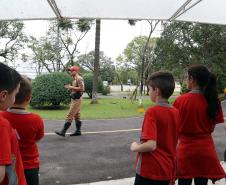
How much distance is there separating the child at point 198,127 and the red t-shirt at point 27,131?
140 centimetres

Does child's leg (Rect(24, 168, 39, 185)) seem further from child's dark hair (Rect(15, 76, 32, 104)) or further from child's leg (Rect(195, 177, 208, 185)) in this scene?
child's leg (Rect(195, 177, 208, 185))

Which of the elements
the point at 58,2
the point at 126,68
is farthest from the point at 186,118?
the point at 126,68

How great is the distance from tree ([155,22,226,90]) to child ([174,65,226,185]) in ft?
60.1

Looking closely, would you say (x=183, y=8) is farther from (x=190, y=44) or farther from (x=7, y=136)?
(x=190, y=44)

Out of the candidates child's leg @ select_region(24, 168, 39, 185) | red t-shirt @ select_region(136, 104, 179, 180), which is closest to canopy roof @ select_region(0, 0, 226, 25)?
red t-shirt @ select_region(136, 104, 179, 180)

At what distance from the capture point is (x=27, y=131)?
3.04 meters

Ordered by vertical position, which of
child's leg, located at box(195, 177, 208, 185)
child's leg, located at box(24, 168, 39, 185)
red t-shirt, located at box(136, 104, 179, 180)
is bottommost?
child's leg, located at box(195, 177, 208, 185)

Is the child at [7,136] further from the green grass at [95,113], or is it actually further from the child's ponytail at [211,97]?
the green grass at [95,113]

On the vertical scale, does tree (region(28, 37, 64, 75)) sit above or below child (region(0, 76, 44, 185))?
above

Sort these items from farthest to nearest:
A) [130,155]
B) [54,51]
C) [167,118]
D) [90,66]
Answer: [90,66] < [54,51] < [130,155] < [167,118]

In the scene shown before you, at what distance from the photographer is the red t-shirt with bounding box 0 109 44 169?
2.97 m

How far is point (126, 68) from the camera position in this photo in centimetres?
6400

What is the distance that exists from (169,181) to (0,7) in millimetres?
2775

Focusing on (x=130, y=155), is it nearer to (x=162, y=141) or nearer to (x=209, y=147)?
(x=209, y=147)
